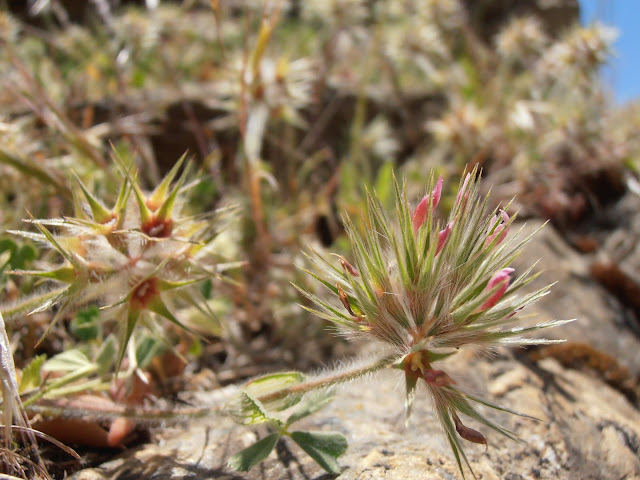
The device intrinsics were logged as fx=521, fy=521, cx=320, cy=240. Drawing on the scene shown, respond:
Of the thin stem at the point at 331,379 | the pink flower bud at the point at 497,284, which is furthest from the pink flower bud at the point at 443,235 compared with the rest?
the thin stem at the point at 331,379

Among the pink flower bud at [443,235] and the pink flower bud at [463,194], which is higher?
the pink flower bud at [463,194]

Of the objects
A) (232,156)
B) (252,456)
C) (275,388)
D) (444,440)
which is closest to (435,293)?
(444,440)

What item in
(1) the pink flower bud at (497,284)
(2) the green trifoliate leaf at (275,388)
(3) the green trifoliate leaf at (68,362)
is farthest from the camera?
(3) the green trifoliate leaf at (68,362)

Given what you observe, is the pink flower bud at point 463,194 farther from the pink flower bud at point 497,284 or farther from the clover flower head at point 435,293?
the pink flower bud at point 497,284

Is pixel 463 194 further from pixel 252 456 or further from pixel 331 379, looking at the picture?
pixel 252 456

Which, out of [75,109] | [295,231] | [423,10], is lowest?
[295,231]

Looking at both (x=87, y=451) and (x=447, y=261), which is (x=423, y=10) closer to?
(x=447, y=261)

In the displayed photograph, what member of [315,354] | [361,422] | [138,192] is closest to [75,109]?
[315,354]
